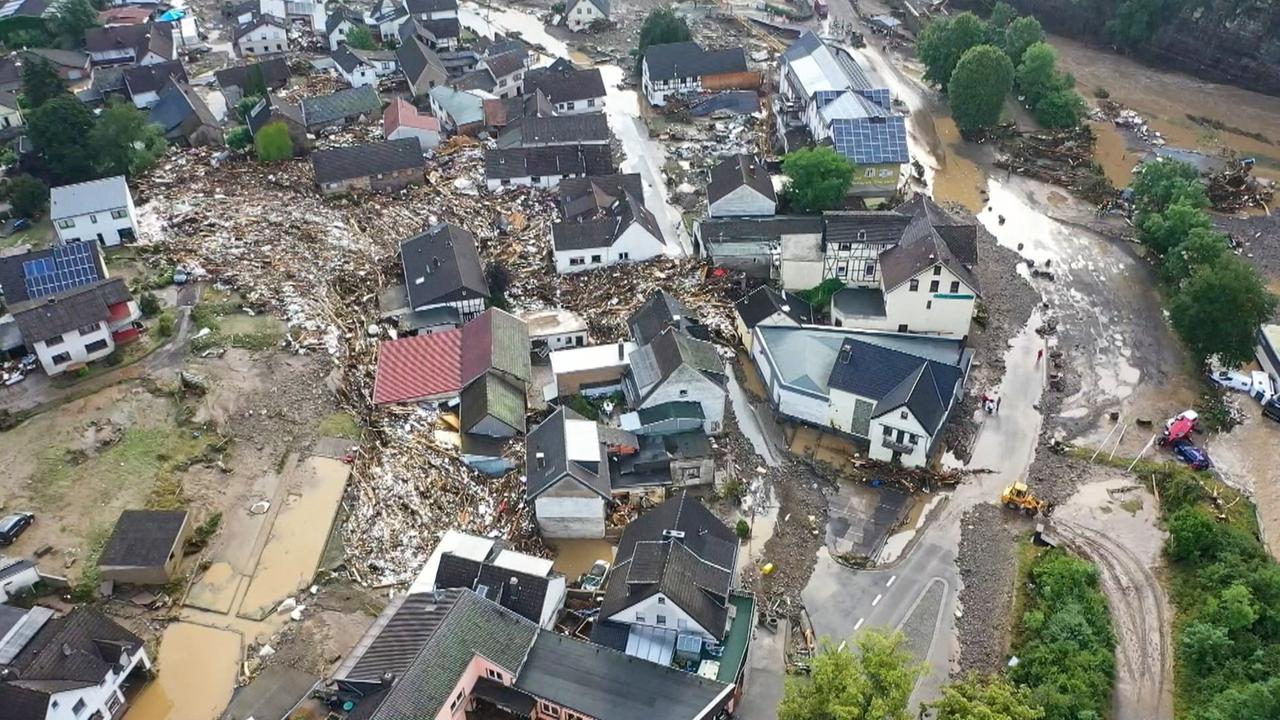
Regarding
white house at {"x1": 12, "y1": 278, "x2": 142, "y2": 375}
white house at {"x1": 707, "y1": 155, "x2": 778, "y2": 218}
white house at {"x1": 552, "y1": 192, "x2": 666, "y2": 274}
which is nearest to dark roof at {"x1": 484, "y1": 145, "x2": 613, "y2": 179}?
white house at {"x1": 552, "y1": 192, "x2": 666, "y2": 274}

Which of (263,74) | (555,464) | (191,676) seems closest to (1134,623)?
(555,464)

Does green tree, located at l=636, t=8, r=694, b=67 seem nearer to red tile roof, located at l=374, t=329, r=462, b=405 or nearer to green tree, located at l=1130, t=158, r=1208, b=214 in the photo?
green tree, located at l=1130, t=158, r=1208, b=214

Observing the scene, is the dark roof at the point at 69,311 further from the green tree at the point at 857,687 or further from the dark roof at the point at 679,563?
the green tree at the point at 857,687

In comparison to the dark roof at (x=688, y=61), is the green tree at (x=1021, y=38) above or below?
above

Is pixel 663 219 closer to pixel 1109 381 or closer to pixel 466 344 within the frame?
pixel 466 344

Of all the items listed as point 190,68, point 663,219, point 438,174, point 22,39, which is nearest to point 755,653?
point 663,219

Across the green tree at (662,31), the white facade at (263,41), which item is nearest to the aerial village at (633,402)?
the green tree at (662,31)

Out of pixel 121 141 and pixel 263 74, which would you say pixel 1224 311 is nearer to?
pixel 121 141

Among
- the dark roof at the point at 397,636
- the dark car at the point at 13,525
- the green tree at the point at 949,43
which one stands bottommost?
the dark car at the point at 13,525
